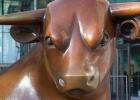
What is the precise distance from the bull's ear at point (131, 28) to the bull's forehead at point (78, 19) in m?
0.13

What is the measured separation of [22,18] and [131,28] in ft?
1.60

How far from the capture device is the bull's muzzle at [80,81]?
1738mm

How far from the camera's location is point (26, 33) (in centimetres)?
210

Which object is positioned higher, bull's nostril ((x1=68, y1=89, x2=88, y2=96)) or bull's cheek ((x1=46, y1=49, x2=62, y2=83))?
bull's cheek ((x1=46, y1=49, x2=62, y2=83))

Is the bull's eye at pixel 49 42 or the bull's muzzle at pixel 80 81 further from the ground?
the bull's eye at pixel 49 42

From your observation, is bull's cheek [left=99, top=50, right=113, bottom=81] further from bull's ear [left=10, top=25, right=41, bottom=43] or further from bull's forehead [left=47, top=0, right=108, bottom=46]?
bull's ear [left=10, top=25, right=41, bottom=43]

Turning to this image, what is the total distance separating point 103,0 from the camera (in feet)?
6.66

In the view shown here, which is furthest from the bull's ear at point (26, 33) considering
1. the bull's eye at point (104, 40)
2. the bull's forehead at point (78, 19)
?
the bull's eye at point (104, 40)

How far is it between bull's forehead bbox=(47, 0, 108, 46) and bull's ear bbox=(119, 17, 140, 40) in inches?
5.3

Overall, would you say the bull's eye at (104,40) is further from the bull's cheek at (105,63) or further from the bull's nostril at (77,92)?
the bull's nostril at (77,92)

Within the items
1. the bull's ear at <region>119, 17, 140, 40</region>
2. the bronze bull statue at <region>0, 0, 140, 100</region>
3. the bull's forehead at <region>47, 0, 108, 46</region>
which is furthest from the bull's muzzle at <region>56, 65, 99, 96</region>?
the bull's ear at <region>119, 17, 140, 40</region>

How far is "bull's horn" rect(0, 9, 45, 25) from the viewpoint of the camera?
2004 millimetres

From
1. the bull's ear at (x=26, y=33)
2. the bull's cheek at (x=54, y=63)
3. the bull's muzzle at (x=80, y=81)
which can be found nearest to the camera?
the bull's muzzle at (x=80, y=81)

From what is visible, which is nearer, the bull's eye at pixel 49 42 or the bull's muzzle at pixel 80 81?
the bull's muzzle at pixel 80 81
